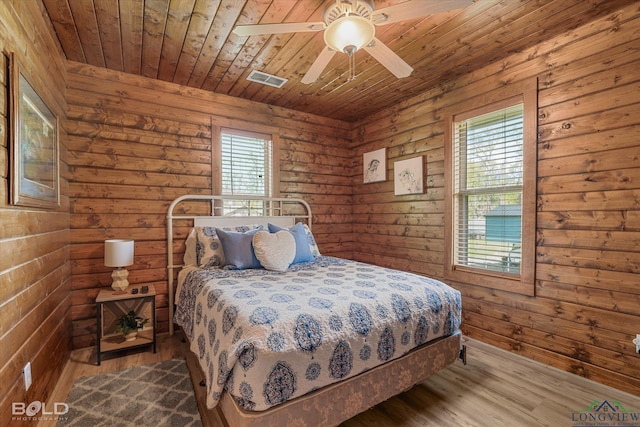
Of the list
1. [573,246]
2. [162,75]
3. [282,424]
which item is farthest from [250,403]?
[162,75]

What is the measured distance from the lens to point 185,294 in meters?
2.57

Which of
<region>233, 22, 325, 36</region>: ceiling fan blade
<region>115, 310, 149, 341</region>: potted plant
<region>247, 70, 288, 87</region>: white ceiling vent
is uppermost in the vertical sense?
<region>247, 70, 288, 87</region>: white ceiling vent

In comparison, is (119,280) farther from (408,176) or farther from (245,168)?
(408,176)

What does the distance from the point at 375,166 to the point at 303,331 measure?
2.92m

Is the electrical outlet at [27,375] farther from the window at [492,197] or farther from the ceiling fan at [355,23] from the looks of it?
the window at [492,197]

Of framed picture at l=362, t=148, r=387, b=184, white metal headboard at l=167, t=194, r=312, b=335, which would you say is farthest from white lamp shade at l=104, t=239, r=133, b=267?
framed picture at l=362, t=148, r=387, b=184

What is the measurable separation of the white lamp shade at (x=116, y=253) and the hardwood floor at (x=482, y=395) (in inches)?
31.6

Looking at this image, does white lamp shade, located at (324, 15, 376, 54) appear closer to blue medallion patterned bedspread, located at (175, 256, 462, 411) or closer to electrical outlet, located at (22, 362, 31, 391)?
blue medallion patterned bedspread, located at (175, 256, 462, 411)

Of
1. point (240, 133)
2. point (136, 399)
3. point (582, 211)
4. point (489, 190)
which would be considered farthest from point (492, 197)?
point (136, 399)

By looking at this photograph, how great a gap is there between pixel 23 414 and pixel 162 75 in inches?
109

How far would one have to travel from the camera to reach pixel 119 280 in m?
2.65

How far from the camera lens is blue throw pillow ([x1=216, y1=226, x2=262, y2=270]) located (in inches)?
104

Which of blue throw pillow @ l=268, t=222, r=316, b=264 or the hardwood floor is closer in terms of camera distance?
the hardwood floor

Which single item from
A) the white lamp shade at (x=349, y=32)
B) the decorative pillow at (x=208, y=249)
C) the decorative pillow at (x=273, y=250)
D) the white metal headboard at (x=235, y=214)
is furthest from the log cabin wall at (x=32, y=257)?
the white lamp shade at (x=349, y=32)
